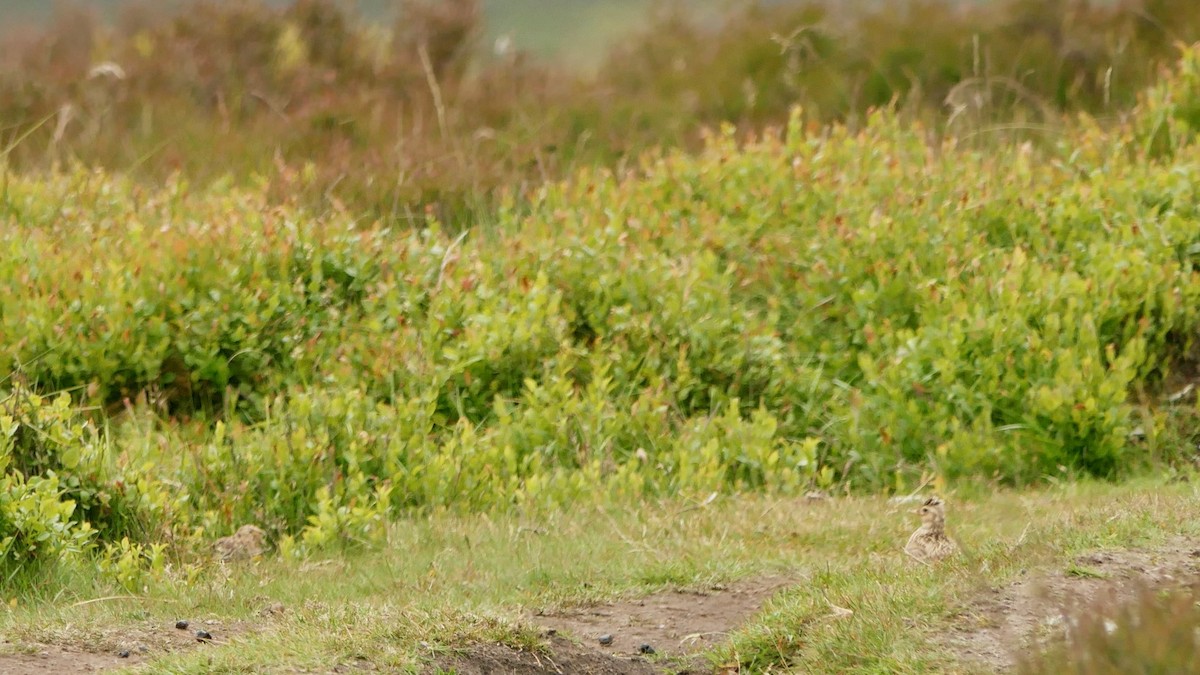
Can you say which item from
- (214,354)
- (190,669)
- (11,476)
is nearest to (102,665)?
(190,669)

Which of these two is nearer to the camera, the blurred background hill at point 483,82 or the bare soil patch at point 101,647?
the bare soil patch at point 101,647

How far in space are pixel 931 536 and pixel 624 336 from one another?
10.7 feet

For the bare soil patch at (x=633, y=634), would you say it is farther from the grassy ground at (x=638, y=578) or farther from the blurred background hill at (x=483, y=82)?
the blurred background hill at (x=483, y=82)

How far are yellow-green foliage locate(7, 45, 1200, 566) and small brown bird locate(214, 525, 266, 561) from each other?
0.52 ft

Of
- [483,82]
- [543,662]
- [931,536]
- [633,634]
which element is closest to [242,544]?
[633,634]

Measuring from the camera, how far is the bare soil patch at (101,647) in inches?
165

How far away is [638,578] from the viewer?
5613 mm

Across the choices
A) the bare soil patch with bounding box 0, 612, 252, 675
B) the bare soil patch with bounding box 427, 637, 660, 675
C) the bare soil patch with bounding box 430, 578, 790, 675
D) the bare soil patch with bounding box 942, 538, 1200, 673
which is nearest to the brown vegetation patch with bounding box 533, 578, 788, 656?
the bare soil patch with bounding box 430, 578, 790, 675

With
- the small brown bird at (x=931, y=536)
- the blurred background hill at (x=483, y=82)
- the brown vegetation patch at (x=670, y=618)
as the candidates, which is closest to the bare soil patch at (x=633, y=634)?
the brown vegetation patch at (x=670, y=618)

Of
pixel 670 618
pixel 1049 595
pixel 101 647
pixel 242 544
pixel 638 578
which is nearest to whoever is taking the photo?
pixel 1049 595

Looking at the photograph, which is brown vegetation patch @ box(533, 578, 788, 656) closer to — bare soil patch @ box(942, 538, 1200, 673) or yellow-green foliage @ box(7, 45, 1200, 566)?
bare soil patch @ box(942, 538, 1200, 673)

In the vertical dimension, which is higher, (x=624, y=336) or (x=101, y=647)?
(x=101, y=647)

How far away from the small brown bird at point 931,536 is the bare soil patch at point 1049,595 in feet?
2.72

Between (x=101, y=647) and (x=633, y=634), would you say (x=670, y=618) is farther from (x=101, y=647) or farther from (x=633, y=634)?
(x=101, y=647)
